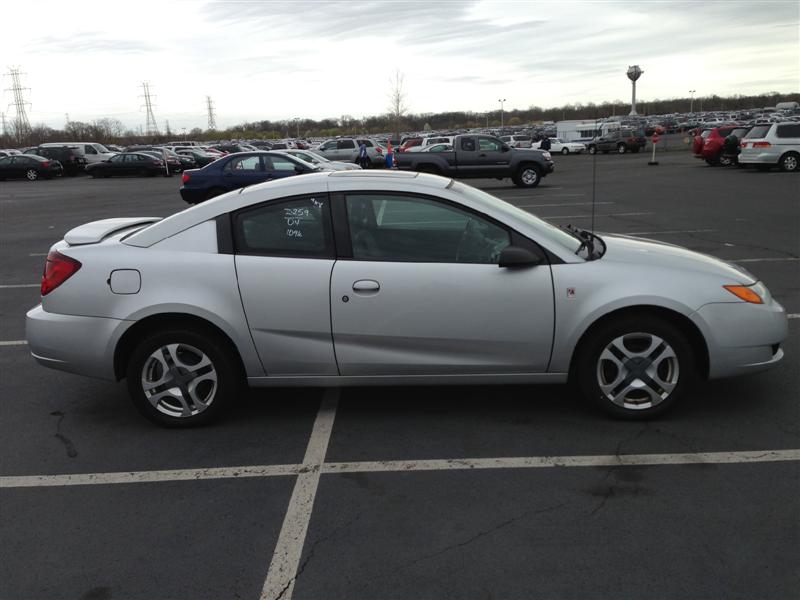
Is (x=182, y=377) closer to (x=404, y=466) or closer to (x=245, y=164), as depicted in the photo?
(x=404, y=466)

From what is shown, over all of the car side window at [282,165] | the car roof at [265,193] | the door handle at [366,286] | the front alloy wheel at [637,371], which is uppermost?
the car roof at [265,193]

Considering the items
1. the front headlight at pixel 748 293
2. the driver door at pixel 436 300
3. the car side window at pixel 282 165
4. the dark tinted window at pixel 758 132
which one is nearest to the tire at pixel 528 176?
the car side window at pixel 282 165

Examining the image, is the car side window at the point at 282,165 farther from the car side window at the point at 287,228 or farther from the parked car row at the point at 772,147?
the parked car row at the point at 772,147

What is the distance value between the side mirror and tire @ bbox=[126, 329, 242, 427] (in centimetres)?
181

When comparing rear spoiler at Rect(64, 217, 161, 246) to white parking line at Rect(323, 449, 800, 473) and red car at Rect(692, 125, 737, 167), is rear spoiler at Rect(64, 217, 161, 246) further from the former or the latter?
red car at Rect(692, 125, 737, 167)

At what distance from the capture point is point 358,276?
4.36m

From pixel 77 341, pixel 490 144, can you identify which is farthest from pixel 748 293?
pixel 490 144

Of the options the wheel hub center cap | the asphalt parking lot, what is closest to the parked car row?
the asphalt parking lot

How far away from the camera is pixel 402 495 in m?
3.67

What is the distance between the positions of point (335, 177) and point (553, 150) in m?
49.1

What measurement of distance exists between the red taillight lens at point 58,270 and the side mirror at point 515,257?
2.69 metres

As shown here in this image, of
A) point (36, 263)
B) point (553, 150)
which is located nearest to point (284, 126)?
point (553, 150)

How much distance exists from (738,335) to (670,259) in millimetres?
633

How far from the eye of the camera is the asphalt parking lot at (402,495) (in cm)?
298
